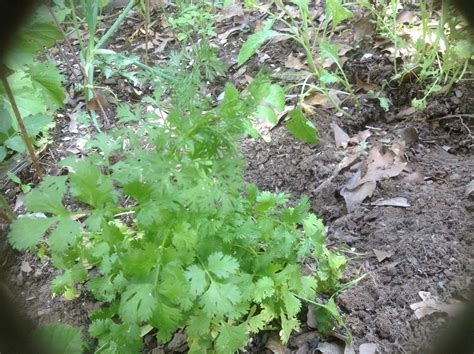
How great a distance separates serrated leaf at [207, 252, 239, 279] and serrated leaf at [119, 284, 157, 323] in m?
0.15

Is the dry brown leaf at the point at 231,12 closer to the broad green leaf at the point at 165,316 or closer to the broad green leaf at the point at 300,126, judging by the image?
the broad green leaf at the point at 300,126

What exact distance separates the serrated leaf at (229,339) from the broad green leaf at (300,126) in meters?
1.05

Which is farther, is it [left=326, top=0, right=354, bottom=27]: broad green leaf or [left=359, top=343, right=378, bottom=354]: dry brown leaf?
[left=326, top=0, right=354, bottom=27]: broad green leaf

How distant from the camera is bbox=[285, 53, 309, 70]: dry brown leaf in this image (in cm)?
267

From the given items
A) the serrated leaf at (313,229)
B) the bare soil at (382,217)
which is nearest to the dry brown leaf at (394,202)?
the bare soil at (382,217)

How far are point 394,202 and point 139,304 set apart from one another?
3.80 feet

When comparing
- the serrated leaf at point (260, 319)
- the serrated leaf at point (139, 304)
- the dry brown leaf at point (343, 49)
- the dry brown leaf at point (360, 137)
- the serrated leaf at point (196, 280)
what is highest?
the serrated leaf at point (139, 304)

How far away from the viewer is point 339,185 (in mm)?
2072

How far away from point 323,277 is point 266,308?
25 cm

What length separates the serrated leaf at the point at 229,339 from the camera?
127 centimetres

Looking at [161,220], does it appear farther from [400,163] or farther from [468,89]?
[468,89]

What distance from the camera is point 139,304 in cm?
112

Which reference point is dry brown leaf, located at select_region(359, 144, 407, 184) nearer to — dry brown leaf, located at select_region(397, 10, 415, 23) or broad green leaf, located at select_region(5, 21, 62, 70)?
dry brown leaf, located at select_region(397, 10, 415, 23)

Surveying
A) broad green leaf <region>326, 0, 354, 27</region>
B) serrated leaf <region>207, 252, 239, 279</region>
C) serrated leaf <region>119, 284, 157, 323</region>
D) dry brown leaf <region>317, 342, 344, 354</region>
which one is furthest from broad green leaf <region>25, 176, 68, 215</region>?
broad green leaf <region>326, 0, 354, 27</region>
